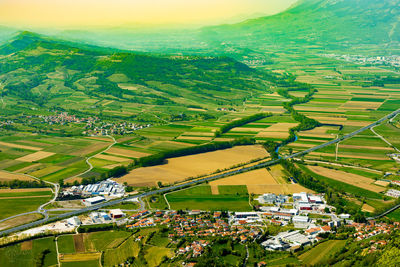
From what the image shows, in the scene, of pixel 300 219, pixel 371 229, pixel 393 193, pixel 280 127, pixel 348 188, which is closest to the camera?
pixel 371 229

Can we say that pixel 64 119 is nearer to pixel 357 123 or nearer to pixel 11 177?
pixel 11 177

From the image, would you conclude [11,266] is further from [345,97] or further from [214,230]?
[345,97]

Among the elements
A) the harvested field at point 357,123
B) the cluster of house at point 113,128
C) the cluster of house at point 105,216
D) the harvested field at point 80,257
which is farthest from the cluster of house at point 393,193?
the cluster of house at point 113,128

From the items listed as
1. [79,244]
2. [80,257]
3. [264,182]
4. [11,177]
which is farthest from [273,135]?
[80,257]

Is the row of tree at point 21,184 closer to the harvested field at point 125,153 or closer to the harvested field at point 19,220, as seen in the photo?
the harvested field at point 19,220

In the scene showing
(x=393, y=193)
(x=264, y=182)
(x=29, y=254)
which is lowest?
(x=29, y=254)

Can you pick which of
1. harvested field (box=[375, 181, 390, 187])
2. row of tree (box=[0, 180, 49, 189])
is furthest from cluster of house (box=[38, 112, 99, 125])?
harvested field (box=[375, 181, 390, 187])

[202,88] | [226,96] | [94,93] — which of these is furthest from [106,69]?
[226,96]
